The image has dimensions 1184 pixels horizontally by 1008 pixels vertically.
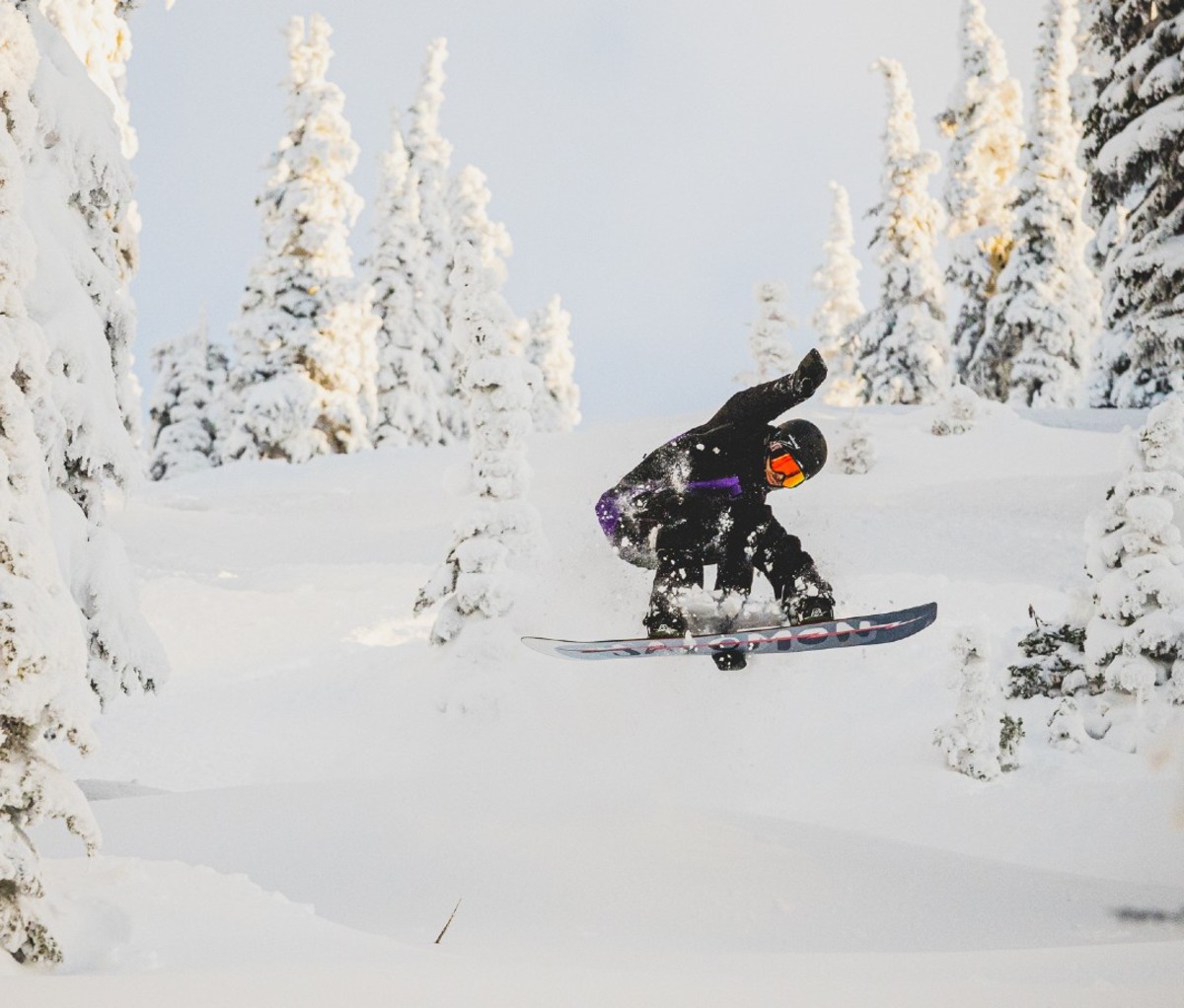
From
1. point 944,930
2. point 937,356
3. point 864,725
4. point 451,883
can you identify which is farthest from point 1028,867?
point 937,356

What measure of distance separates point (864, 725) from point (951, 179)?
872 inches

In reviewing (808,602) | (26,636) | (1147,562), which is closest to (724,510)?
(808,602)

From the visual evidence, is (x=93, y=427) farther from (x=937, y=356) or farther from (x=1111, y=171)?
(x=937, y=356)

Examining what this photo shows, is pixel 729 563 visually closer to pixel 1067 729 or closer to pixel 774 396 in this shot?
pixel 774 396

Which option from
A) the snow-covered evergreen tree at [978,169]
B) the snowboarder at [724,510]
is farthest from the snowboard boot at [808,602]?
the snow-covered evergreen tree at [978,169]

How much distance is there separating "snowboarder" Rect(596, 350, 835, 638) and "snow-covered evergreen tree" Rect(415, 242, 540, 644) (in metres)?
4.07

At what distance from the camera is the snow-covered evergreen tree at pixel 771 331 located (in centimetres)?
2328

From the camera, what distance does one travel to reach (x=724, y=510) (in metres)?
7.80

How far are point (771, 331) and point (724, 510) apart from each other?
16497 millimetres

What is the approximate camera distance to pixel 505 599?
1200cm

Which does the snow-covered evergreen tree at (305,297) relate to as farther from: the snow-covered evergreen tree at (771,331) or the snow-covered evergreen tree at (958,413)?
the snow-covered evergreen tree at (958,413)

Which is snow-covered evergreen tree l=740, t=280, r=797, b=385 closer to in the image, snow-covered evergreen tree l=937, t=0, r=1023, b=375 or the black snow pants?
snow-covered evergreen tree l=937, t=0, r=1023, b=375

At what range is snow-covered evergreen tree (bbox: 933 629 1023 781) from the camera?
9141 mm

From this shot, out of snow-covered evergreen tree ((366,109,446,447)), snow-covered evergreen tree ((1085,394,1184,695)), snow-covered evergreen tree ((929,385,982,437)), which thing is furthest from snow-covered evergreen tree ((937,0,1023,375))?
snow-covered evergreen tree ((1085,394,1184,695))
